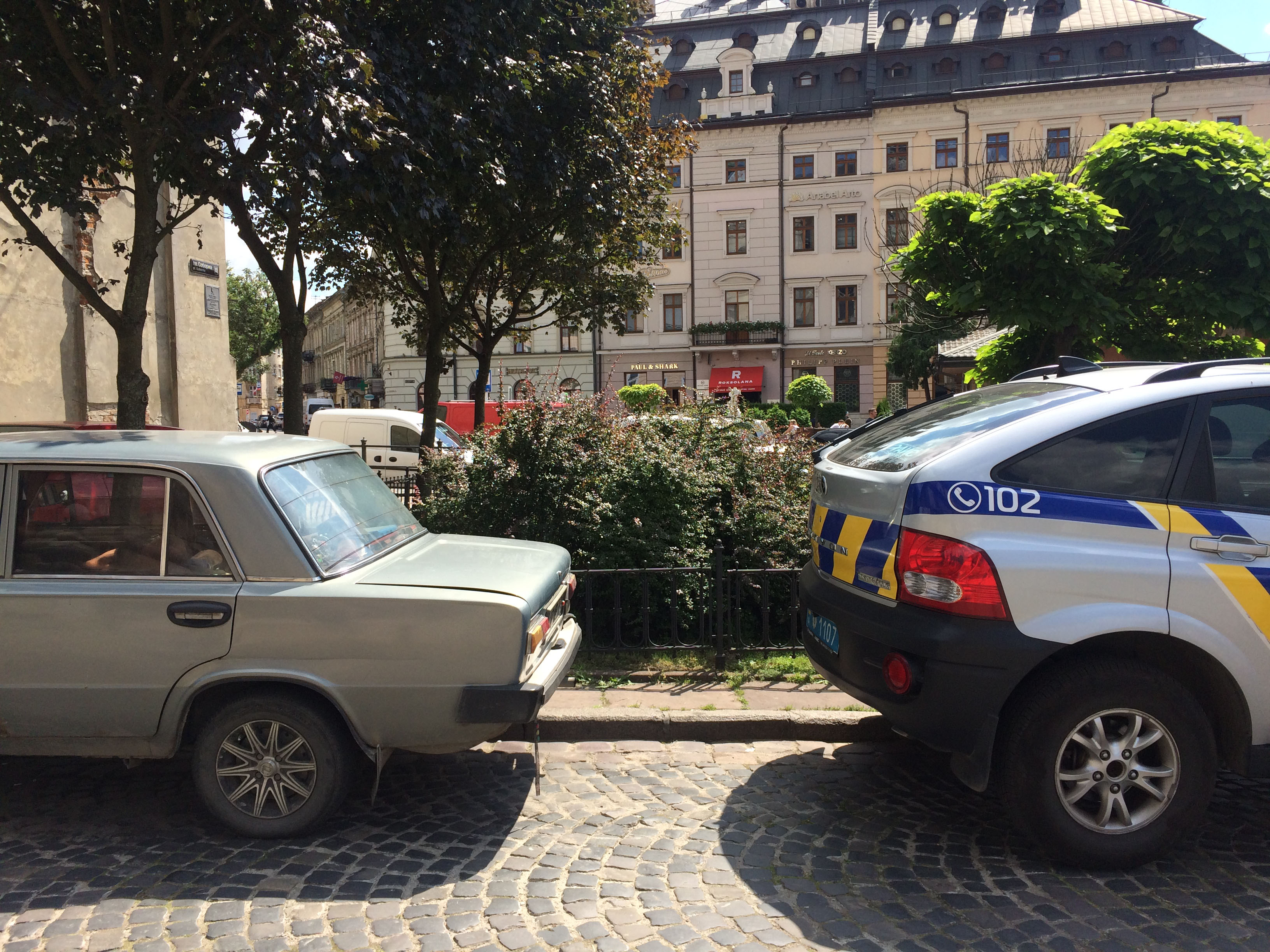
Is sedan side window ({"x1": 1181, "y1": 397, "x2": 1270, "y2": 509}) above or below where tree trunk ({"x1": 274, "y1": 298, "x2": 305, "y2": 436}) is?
below

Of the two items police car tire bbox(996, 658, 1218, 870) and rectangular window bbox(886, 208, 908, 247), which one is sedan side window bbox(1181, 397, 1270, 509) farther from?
rectangular window bbox(886, 208, 908, 247)

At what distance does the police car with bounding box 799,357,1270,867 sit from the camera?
3506mm

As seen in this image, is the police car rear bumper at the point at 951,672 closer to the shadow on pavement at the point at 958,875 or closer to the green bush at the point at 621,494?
the shadow on pavement at the point at 958,875

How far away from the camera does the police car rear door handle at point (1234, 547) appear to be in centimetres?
356

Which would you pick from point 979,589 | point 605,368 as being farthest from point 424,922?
point 605,368

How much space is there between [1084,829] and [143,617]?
3.86 metres

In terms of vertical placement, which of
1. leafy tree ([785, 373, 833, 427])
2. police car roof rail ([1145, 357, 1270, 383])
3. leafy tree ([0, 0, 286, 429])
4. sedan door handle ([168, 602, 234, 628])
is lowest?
sedan door handle ([168, 602, 234, 628])

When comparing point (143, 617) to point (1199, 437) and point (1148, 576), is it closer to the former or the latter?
point (1148, 576)

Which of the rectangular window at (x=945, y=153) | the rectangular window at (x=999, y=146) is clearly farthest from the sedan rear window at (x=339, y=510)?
the rectangular window at (x=945, y=153)

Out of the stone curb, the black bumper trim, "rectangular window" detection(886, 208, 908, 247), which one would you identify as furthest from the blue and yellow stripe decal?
"rectangular window" detection(886, 208, 908, 247)

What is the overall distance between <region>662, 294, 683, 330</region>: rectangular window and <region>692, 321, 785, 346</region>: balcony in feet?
3.95

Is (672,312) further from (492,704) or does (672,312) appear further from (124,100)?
(492,704)

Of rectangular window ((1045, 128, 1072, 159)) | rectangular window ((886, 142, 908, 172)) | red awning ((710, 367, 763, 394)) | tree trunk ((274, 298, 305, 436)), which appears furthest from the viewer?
red awning ((710, 367, 763, 394))

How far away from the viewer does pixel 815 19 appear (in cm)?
4791
